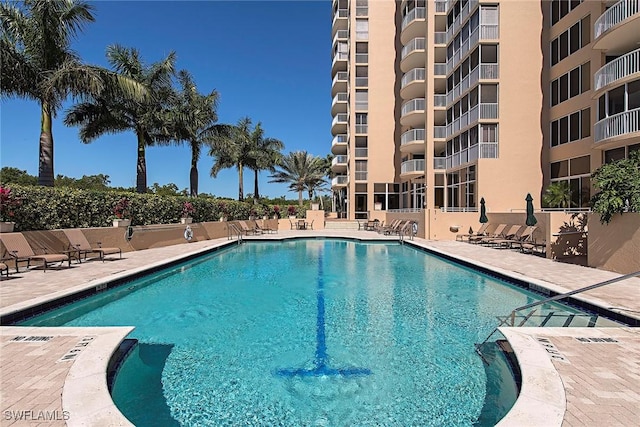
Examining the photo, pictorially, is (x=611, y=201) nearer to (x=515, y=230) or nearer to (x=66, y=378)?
(x=515, y=230)

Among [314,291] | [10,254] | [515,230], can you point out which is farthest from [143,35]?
[515,230]

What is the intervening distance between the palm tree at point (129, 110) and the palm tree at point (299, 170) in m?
20.5

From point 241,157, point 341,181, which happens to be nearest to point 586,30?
point 341,181

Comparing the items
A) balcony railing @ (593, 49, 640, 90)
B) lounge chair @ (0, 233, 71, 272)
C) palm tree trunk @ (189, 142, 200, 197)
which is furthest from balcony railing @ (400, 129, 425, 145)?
lounge chair @ (0, 233, 71, 272)

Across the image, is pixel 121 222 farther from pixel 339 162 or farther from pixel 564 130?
pixel 339 162

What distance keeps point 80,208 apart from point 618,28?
22.3m

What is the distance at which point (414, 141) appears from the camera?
2911 centimetres

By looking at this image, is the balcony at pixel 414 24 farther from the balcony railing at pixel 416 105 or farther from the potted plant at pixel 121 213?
the potted plant at pixel 121 213

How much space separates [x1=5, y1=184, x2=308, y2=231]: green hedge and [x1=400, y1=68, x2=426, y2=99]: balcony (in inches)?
799

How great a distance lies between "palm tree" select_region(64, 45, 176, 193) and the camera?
2047cm

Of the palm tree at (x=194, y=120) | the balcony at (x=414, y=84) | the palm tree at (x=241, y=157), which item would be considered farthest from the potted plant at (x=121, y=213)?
the balcony at (x=414, y=84)

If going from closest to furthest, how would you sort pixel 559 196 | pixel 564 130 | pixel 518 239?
pixel 518 239
pixel 559 196
pixel 564 130

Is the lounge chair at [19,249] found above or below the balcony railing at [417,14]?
below

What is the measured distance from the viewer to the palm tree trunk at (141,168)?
2103 cm
